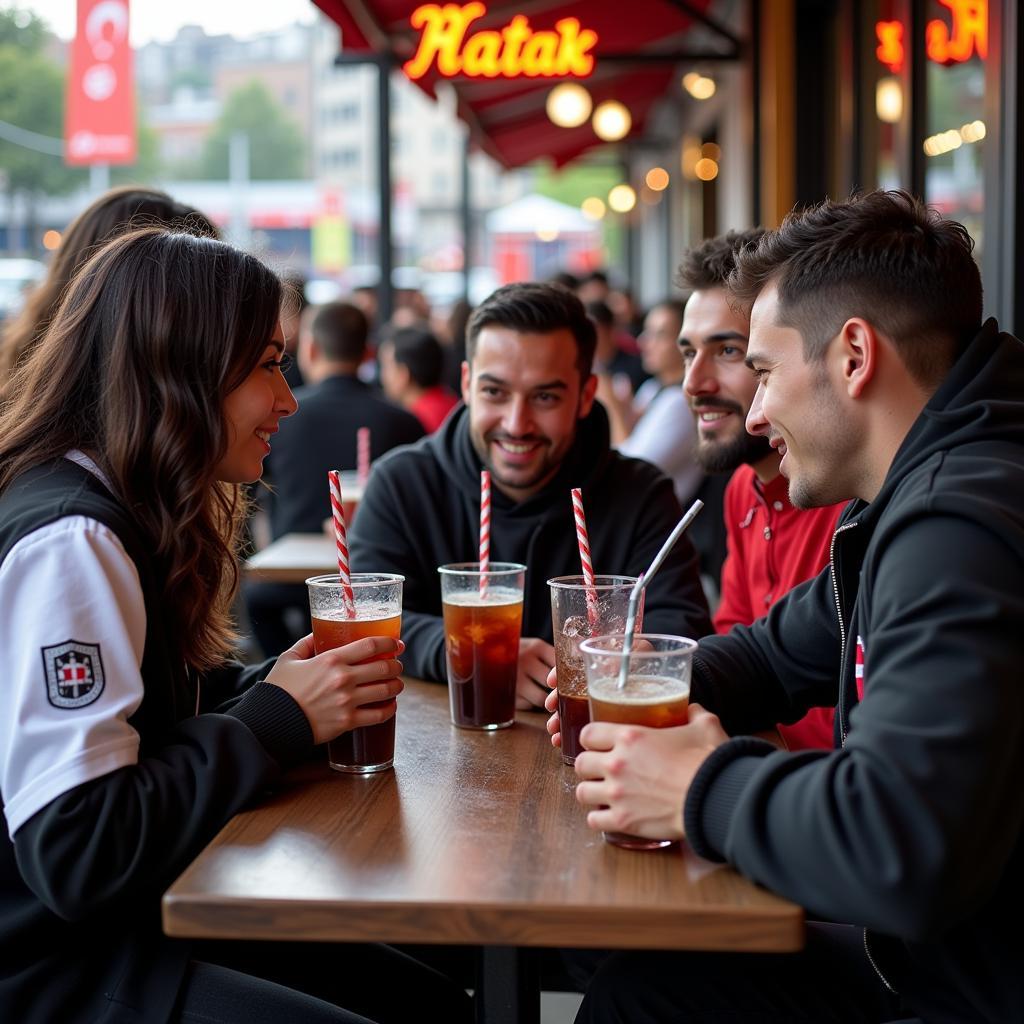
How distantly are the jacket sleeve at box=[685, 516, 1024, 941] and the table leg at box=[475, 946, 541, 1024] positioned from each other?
0.36 m

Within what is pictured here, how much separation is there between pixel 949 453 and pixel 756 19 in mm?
6683

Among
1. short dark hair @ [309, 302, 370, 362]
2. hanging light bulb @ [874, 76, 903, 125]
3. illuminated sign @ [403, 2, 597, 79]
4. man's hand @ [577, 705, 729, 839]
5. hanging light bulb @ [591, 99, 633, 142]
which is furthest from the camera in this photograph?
hanging light bulb @ [591, 99, 633, 142]

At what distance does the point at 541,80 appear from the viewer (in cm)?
710

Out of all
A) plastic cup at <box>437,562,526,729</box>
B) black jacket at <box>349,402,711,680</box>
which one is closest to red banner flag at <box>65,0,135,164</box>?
black jacket at <box>349,402,711,680</box>

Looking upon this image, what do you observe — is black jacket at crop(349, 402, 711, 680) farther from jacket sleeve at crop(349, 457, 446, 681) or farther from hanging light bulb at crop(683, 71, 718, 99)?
hanging light bulb at crop(683, 71, 718, 99)

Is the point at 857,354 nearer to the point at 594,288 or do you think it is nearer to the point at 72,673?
the point at 72,673

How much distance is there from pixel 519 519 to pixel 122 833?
1.48 m

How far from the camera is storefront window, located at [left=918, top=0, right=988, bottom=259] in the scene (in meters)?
4.14

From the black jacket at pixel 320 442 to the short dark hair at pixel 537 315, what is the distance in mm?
2373

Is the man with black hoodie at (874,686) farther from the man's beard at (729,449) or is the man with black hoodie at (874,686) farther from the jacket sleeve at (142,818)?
the man's beard at (729,449)

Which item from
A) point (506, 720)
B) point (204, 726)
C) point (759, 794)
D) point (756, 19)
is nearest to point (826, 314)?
point (759, 794)

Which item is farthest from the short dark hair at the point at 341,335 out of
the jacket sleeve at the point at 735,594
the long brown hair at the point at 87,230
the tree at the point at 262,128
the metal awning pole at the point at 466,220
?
the tree at the point at 262,128

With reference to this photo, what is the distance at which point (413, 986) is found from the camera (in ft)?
6.78

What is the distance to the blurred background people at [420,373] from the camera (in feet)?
21.1
